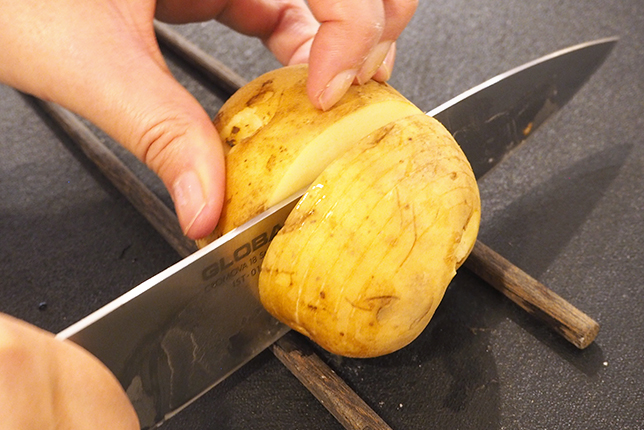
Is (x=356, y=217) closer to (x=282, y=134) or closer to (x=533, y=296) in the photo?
(x=282, y=134)

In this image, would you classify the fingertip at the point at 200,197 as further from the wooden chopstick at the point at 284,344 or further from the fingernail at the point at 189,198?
the wooden chopstick at the point at 284,344

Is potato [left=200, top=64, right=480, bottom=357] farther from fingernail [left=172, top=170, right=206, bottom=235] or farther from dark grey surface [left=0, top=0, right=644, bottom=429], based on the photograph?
dark grey surface [left=0, top=0, right=644, bottom=429]

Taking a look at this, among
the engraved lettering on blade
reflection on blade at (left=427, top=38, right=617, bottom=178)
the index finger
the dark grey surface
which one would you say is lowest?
the dark grey surface

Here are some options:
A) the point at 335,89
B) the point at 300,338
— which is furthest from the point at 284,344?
the point at 335,89

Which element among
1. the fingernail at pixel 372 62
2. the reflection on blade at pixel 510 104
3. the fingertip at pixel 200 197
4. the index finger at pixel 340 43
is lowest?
the reflection on blade at pixel 510 104

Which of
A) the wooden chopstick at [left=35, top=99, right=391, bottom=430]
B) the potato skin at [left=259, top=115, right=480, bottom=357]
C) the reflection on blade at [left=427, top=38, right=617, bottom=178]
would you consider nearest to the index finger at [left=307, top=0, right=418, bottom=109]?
the potato skin at [left=259, top=115, right=480, bottom=357]

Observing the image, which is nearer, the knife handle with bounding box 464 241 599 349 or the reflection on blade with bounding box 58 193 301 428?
the reflection on blade with bounding box 58 193 301 428

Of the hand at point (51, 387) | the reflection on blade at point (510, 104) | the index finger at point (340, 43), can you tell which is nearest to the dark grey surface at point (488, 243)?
the reflection on blade at point (510, 104)
